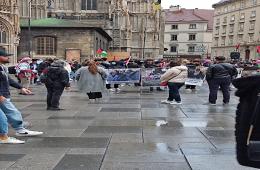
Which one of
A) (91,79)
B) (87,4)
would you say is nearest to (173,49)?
(87,4)

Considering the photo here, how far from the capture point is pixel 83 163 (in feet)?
17.8

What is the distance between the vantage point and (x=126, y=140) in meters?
6.95

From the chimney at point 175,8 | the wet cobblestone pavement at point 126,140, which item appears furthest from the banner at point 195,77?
the chimney at point 175,8

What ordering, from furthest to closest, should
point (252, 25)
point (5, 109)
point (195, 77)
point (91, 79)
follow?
point (252, 25) → point (195, 77) → point (91, 79) → point (5, 109)

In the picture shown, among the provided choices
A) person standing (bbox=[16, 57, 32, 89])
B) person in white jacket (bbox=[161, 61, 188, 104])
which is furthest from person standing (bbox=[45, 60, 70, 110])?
person standing (bbox=[16, 57, 32, 89])

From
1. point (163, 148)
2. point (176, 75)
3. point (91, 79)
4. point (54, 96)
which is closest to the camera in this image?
point (163, 148)

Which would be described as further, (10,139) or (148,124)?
(148,124)

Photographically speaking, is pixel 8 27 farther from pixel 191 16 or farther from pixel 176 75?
pixel 191 16

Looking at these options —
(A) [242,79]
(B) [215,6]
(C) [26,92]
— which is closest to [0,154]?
(C) [26,92]

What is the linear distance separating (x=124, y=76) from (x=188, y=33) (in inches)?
3336

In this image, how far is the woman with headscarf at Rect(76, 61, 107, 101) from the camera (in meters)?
13.0

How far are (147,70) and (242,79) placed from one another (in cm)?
1483

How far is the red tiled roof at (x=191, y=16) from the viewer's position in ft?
329

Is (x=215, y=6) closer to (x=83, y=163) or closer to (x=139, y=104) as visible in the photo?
(x=139, y=104)
